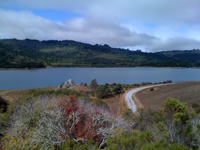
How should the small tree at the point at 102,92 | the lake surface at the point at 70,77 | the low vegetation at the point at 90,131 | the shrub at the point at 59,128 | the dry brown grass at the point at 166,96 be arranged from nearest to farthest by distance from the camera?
the low vegetation at the point at 90,131, the shrub at the point at 59,128, the dry brown grass at the point at 166,96, the small tree at the point at 102,92, the lake surface at the point at 70,77

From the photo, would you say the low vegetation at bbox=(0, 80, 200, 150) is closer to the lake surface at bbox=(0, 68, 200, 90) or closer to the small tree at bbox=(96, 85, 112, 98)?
the small tree at bbox=(96, 85, 112, 98)

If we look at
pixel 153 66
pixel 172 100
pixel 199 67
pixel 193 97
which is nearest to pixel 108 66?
pixel 153 66

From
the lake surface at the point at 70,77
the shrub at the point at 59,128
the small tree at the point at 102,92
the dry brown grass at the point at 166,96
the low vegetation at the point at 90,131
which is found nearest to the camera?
the low vegetation at the point at 90,131

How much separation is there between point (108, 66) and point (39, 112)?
396 ft

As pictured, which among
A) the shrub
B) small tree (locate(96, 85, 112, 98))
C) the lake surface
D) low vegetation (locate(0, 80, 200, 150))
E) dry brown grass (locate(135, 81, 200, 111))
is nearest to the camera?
low vegetation (locate(0, 80, 200, 150))

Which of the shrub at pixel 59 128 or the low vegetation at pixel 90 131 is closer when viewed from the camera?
the low vegetation at pixel 90 131

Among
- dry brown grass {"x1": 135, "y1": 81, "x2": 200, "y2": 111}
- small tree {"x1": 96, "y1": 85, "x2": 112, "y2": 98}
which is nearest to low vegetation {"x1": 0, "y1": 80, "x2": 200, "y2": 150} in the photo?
dry brown grass {"x1": 135, "y1": 81, "x2": 200, "y2": 111}

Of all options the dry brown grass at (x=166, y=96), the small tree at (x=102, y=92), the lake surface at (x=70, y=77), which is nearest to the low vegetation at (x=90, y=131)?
the dry brown grass at (x=166, y=96)

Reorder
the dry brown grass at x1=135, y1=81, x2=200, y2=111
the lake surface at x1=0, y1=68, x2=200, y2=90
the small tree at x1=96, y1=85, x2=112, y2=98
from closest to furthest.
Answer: the dry brown grass at x1=135, y1=81, x2=200, y2=111, the small tree at x1=96, y1=85, x2=112, y2=98, the lake surface at x1=0, y1=68, x2=200, y2=90

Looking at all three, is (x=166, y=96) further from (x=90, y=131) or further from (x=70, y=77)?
(x=70, y=77)

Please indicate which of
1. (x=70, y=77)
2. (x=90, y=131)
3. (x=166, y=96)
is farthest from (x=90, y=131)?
(x=70, y=77)

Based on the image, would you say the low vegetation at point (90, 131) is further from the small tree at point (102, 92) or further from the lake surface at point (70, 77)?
the lake surface at point (70, 77)

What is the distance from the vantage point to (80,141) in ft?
24.0

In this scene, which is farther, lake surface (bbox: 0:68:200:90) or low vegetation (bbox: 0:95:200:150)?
lake surface (bbox: 0:68:200:90)
